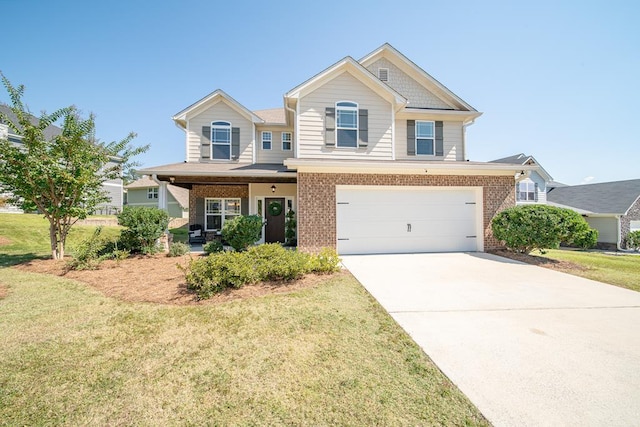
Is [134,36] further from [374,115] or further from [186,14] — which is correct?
[374,115]

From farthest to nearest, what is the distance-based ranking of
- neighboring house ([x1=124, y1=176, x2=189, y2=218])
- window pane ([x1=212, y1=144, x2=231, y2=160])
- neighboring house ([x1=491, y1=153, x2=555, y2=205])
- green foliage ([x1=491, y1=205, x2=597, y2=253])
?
neighboring house ([x1=124, y1=176, x2=189, y2=218])
neighboring house ([x1=491, y1=153, x2=555, y2=205])
window pane ([x1=212, y1=144, x2=231, y2=160])
green foliage ([x1=491, y1=205, x2=597, y2=253])

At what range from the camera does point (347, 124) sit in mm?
10320

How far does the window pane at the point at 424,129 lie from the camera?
38.3 feet

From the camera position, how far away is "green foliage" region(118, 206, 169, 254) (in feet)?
26.3

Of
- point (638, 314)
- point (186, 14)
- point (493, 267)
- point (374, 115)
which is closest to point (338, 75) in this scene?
point (374, 115)

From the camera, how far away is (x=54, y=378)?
250 cm

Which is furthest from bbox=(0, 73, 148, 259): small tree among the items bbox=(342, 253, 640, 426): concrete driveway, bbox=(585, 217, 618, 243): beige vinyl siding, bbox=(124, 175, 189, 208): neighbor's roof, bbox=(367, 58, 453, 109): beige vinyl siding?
bbox=(585, 217, 618, 243): beige vinyl siding

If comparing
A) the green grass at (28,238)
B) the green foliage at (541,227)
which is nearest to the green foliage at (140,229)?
the green grass at (28,238)

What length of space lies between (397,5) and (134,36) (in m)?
11.0

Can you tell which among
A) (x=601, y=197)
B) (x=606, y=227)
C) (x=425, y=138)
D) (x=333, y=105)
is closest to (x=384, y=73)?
(x=425, y=138)

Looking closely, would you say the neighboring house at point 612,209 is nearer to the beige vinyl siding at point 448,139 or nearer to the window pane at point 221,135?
the beige vinyl siding at point 448,139

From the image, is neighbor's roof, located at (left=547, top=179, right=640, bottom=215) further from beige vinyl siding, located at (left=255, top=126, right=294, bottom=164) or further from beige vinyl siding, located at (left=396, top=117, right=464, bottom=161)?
beige vinyl siding, located at (left=255, top=126, right=294, bottom=164)

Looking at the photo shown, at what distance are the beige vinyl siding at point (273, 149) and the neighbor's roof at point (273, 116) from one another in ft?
1.42

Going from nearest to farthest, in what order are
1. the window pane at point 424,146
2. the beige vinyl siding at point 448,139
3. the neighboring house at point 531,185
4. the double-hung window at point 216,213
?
the beige vinyl siding at point 448,139
the window pane at point 424,146
the double-hung window at point 216,213
the neighboring house at point 531,185
